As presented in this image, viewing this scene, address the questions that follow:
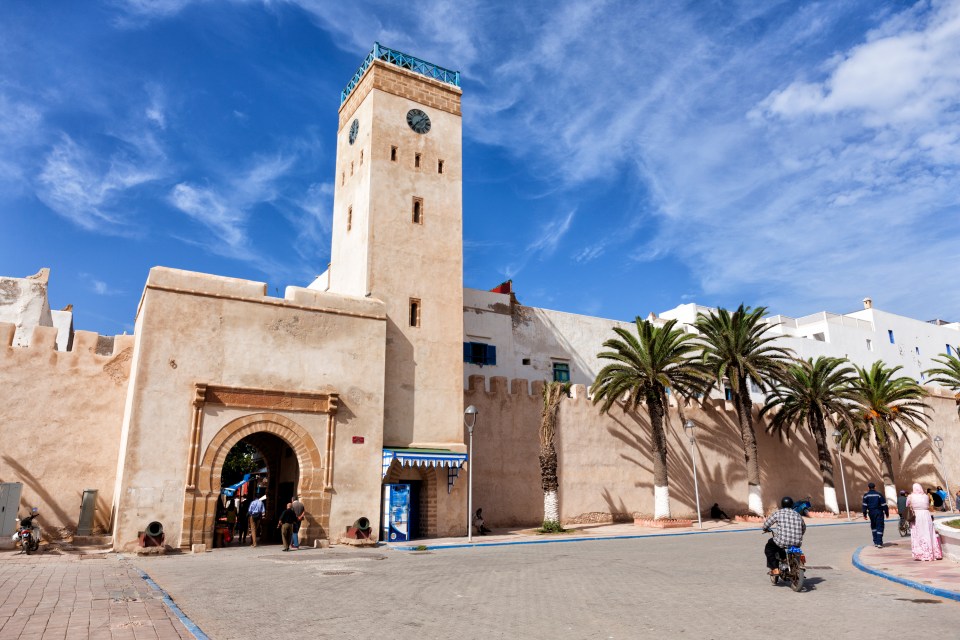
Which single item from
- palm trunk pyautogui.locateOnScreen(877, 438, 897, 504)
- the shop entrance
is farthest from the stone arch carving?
palm trunk pyautogui.locateOnScreen(877, 438, 897, 504)

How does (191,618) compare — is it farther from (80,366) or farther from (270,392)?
(80,366)

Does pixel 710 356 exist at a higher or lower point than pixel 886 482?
higher

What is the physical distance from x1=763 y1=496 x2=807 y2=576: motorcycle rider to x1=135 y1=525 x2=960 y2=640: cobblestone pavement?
0.46 meters

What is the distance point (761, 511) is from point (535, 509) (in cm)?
1059

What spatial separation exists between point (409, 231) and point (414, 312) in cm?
295

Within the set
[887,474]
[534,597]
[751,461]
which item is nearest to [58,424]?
[534,597]

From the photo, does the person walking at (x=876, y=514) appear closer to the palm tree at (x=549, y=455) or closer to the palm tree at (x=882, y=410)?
the palm tree at (x=549, y=455)

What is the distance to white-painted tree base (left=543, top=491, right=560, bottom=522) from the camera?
23500 mm

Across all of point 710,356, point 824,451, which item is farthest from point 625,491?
point 824,451

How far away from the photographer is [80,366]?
19.3m

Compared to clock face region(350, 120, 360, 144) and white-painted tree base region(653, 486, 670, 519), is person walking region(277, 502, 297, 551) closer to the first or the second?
clock face region(350, 120, 360, 144)

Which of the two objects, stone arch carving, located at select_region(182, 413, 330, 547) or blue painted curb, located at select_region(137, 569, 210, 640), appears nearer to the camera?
blue painted curb, located at select_region(137, 569, 210, 640)

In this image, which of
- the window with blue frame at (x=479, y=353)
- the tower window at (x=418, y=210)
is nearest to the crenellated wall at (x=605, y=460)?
the window with blue frame at (x=479, y=353)

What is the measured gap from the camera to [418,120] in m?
24.6
